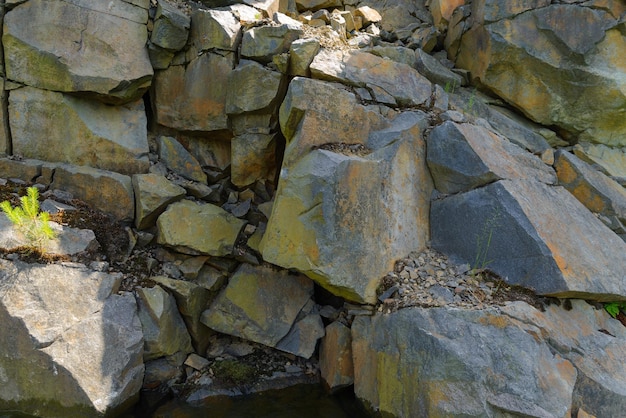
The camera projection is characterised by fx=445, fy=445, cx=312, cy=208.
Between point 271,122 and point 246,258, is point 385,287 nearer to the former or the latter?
point 246,258

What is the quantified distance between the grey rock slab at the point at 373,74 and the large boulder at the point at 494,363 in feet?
12.0

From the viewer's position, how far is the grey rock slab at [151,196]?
6.88 m

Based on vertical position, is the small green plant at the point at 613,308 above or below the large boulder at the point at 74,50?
below

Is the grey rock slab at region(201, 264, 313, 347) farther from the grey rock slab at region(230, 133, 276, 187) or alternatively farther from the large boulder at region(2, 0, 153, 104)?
the large boulder at region(2, 0, 153, 104)

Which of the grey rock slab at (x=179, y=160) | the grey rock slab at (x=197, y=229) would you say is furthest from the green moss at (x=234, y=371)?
the grey rock slab at (x=179, y=160)

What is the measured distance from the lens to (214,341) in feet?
22.2

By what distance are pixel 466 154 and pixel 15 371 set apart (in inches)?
253

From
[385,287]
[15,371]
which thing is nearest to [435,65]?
[385,287]

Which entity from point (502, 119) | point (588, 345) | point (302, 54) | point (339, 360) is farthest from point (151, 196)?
point (588, 345)

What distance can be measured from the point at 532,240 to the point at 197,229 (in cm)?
476

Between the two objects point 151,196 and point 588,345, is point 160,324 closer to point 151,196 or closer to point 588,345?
point 151,196

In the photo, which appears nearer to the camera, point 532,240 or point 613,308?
point 532,240

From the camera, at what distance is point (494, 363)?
4.81m

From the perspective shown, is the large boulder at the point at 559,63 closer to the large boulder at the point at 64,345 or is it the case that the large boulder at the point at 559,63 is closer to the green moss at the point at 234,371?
the green moss at the point at 234,371
